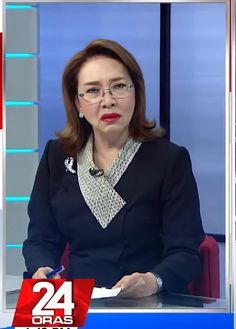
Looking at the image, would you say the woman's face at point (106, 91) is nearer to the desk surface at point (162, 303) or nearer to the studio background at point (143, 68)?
the studio background at point (143, 68)

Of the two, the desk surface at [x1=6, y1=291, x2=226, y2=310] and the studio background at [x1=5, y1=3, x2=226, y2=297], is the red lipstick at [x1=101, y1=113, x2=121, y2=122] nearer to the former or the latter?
the studio background at [x1=5, y1=3, x2=226, y2=297]

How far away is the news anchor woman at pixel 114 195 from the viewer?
5.25 ft

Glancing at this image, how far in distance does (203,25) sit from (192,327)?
0.86 m

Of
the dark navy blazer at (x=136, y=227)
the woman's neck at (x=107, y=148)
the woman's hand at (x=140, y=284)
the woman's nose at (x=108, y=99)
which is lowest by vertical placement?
the woman's hand at (x=140, y=284)

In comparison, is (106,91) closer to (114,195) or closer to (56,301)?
→ (114,195)

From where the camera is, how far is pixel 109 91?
5.24 ft

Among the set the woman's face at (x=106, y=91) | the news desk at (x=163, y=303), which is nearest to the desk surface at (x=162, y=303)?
the news desk at (x=163, y=303)

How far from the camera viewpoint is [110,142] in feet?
5.37

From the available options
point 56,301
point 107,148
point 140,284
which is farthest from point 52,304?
point 107,148

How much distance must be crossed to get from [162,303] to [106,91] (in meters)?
0.62

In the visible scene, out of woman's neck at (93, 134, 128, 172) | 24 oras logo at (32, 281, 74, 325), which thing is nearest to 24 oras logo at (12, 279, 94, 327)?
24 oras logo at (32, 281, 74, 325)

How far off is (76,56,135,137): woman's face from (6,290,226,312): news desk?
500 millimetres

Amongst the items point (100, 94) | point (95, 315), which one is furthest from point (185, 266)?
point (100, 94)

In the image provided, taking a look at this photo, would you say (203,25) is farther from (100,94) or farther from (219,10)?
(100,94)
